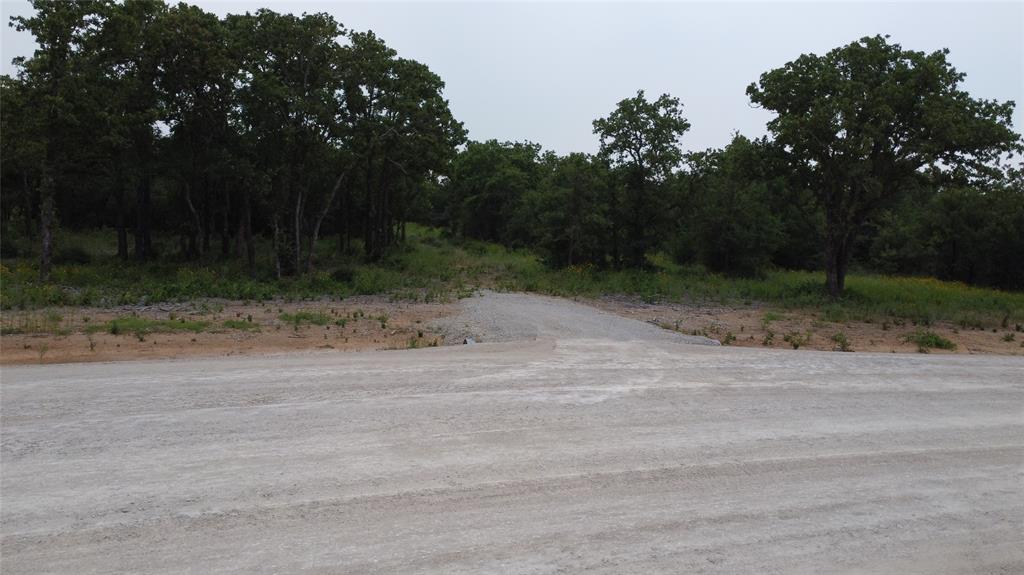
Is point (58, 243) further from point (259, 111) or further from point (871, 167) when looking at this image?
point (871, 167)

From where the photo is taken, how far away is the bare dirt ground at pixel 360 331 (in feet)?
38.0

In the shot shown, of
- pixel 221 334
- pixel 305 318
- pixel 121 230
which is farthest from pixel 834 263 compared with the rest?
pixel 121 230

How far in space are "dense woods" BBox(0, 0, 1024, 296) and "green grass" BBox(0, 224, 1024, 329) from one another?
5.61 feet

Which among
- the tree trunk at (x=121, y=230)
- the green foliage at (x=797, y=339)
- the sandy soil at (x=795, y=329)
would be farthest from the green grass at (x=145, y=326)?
the tree trunk at (x=121, y=230)

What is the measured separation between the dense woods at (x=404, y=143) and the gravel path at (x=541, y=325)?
1244 centimetres

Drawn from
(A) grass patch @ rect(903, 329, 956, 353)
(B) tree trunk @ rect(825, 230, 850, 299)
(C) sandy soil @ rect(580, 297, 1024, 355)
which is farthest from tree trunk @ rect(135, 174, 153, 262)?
(A) grass patch @ rect(903, 329, 956, 353)

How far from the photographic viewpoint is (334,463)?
5309 millimetres

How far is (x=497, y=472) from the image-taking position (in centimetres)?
518

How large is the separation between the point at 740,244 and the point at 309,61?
964 inches

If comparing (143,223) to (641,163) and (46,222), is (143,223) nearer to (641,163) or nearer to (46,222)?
(46,222)

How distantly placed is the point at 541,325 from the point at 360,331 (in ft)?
13.7

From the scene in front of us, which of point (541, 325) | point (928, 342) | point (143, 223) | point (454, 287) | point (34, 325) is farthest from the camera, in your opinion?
point (143, 223)

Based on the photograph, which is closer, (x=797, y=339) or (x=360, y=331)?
(x=360, y=331)

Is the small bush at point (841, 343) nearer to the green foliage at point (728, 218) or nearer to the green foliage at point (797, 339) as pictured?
the green foliage at point (797, 339)
